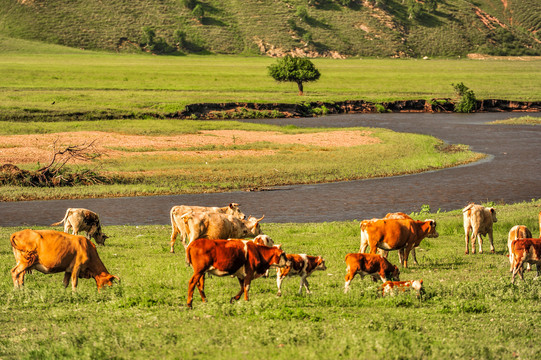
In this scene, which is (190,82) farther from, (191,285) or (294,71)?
(191,285)

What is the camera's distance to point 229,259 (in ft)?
41.8

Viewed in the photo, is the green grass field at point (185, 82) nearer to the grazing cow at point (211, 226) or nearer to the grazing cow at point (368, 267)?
the grazing cow at point (211, 226)

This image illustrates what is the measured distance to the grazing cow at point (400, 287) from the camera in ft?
44.3

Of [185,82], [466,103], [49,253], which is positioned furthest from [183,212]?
[185,82]

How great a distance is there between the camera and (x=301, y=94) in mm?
95938

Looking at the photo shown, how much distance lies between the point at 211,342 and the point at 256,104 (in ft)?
238

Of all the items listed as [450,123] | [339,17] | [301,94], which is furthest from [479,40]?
[450,123]

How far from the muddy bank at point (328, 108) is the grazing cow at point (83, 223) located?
5329 centimetres

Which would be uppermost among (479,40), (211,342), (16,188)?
(479,40)

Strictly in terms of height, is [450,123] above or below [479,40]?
below

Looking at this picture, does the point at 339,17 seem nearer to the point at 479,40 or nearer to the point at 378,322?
the point at 479,40

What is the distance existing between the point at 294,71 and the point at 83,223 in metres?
80.2

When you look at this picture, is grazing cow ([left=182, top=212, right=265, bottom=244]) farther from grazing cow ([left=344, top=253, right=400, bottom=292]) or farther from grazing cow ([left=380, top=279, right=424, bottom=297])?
grazing cow ([left=380, top=279, right=424, bottom=297])

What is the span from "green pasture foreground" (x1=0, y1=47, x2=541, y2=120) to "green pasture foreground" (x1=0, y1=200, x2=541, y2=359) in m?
55.8
